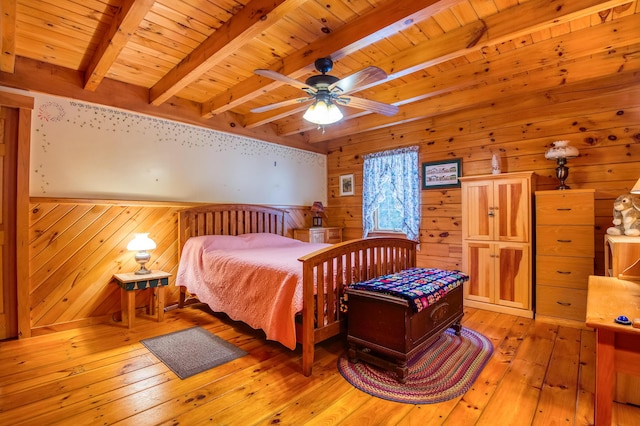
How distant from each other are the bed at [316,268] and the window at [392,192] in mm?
1257

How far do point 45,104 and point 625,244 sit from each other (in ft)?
16.0

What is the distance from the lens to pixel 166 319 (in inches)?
134

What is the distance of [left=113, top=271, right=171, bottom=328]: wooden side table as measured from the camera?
3.06 m

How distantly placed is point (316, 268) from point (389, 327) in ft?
2.16

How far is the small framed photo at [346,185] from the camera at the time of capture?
212 inches

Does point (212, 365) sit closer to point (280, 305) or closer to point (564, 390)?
point (280, 305)

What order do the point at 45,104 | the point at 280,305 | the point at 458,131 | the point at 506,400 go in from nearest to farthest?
the point at 506,400, the point at 280,305, the point at 45,104, the point at 458,131

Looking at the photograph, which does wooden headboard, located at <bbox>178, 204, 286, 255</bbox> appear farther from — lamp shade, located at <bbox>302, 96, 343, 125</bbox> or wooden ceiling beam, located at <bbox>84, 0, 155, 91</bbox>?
lamp shade, located at <bbox>302, 96, 343, 125</bbox>

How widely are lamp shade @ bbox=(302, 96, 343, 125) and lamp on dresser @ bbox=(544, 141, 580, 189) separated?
7.81ft

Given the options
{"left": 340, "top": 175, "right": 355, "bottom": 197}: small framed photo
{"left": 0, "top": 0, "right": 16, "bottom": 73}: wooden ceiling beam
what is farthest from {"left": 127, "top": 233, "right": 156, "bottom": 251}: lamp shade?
{"left": 340, "top": 175, "right": 355, "bottom": 197}: small framed photo

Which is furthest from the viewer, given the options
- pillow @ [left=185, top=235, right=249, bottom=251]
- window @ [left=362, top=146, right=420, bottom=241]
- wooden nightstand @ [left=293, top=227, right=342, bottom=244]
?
wooden nightstand @ [left=293, top=227, right=342, bottom=244]

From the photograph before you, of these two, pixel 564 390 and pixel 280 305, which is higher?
pixel 280 305

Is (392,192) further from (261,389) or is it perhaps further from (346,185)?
(261,389)

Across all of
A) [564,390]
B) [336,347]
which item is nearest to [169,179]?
[336,347]
